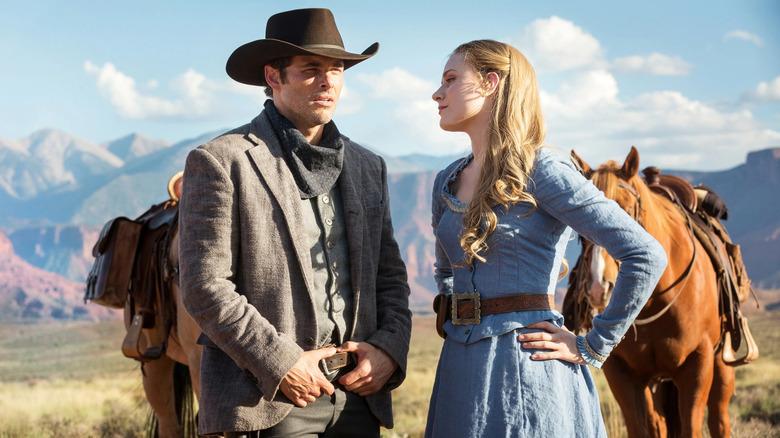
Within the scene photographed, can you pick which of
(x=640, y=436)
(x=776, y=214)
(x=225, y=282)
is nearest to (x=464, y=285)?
(x=225, y=282)

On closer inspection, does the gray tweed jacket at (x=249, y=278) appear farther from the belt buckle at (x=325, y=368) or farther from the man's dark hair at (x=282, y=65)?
the man's dark hair at (x=282, y=65)

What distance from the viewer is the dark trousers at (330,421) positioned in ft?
7.68

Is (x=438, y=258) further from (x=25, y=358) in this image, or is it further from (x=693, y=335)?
(x=25, y=358)

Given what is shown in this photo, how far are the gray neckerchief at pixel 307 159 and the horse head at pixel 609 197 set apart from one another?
6.41ft

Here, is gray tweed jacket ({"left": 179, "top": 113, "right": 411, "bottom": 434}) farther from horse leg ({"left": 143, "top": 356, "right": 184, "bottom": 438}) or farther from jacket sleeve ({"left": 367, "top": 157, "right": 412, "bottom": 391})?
horse leg ({"left": 143, "top": 356, "right": 184, "bottom": 438})

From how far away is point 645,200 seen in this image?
181 inches

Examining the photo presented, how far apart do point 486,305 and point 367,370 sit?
459 millimetres

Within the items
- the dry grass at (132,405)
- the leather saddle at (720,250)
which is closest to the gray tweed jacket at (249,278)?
the leather saddle at (720,250)

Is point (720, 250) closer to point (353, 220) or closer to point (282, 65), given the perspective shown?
point (353, 220)

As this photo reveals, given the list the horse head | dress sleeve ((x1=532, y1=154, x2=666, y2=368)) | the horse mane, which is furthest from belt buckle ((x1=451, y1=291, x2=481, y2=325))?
the horse mane

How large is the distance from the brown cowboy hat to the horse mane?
2.22 m

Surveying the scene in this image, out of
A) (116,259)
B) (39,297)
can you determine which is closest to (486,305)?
(116,259)

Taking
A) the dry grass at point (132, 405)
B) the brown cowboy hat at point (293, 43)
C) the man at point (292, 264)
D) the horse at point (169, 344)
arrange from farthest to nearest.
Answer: the dry grass at point (132, 405)
the horse at point (169, 344)
the brown cowboy hat at point (293, 43)
the man at point (292, 264)

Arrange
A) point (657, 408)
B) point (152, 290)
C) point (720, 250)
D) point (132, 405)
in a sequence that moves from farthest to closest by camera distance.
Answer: point (132, 405) → point (657, 408) → point (720, 250) → point (152, 290)
